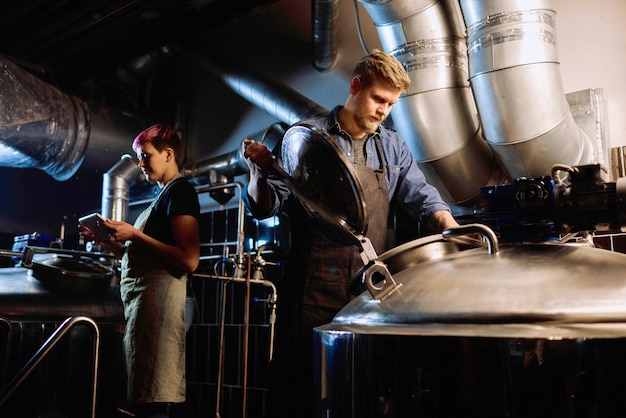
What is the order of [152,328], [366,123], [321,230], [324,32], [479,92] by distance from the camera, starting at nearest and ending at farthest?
1. [321,230]
2. [366,123]
3. [152,328]
4. [479,92]
5. [324,32]

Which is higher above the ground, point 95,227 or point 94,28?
point 94,28

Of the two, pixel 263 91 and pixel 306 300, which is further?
pixel 263 91

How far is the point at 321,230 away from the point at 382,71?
52 centimetres

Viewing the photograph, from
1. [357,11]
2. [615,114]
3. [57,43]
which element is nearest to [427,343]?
[615,114]

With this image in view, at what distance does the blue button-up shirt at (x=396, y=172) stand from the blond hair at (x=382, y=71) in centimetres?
19

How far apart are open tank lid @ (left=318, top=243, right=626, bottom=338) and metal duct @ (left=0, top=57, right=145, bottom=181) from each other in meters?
3.13

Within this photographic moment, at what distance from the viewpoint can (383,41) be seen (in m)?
2.40

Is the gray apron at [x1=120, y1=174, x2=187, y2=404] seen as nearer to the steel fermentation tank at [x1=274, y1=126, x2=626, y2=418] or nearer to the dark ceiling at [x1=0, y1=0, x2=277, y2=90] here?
the steel fermentation tank at [x1=274, y1=126, x2=626, y2=418]

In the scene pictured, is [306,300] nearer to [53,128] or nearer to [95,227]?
[95,227]

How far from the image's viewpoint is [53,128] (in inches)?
146

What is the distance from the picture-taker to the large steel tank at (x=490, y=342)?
0.80 meters

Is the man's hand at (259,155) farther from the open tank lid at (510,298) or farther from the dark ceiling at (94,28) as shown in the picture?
the dark ceiling at (94,28)

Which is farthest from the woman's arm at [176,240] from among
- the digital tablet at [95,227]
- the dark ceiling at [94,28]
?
the dark ceiling at [94,28]

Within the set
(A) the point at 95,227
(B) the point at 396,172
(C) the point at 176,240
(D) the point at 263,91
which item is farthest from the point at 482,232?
(D) the point at 263,91
